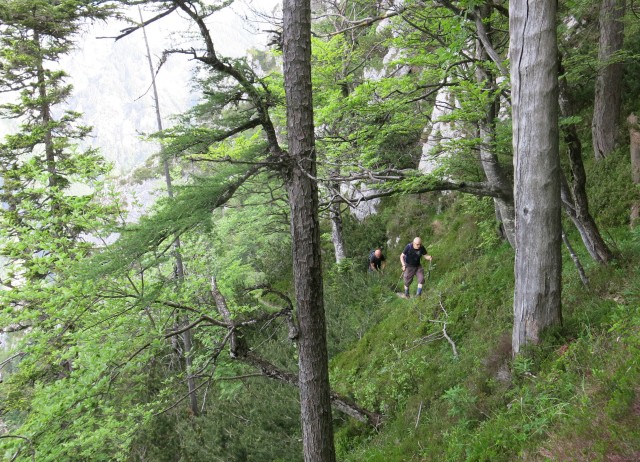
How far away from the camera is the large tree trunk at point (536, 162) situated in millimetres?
4332

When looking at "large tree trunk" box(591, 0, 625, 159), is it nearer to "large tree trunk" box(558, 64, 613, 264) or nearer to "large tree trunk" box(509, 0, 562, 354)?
"large tree trunk" box(558, 64, 613, 264)

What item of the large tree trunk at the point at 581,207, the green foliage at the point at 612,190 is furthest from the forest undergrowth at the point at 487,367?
the large tree trunk at the point at 581,207

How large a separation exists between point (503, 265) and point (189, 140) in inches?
275

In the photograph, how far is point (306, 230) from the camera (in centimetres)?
452

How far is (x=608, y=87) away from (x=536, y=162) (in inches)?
221

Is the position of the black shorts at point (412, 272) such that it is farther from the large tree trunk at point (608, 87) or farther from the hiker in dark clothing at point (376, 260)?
the large tree trunk at point (608, 87)

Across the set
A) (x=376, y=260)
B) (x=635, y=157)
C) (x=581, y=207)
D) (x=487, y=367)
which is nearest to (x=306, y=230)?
(x=487, y=367)

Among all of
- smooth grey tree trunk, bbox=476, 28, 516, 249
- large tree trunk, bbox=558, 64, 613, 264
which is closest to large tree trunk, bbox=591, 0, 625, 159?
smooth grey tree trunk, bbox=476, 28, 516, 249

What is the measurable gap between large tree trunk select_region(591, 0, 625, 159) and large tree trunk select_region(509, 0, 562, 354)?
476 centimetres

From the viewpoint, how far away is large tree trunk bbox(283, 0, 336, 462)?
4406 mm

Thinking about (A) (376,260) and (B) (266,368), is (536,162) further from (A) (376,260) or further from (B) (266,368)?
(A) (376,260)

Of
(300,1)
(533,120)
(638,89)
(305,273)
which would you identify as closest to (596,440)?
(305,273)

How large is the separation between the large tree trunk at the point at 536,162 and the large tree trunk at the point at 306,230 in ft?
7.85

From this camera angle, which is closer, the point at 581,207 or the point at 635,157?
the point at 581,207
